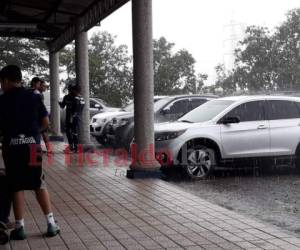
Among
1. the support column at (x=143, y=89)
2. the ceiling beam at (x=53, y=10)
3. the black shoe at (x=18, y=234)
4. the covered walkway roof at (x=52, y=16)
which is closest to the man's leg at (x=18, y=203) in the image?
the black shoe at (x=18, y=234)

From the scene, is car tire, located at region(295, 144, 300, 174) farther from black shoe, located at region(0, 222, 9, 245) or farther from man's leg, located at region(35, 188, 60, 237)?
black shoe, located at region(0, 222, 9, 245)

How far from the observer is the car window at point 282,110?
11320 millimetres

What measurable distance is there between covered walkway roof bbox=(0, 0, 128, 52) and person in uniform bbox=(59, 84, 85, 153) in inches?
69.3

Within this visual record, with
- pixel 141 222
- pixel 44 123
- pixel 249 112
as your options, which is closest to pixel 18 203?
pixel 44 123

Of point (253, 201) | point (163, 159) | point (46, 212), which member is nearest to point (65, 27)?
point (163, 159)

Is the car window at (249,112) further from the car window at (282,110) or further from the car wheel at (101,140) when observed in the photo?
the car wheel at (101,140)

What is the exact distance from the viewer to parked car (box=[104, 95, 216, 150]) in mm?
14664

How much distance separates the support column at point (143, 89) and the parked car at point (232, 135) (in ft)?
2.05

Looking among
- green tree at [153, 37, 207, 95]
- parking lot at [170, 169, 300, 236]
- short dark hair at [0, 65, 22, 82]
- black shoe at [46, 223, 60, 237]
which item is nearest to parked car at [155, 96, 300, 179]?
parking lot at [170, 169, 300, 236]

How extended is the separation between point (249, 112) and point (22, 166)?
6537mm

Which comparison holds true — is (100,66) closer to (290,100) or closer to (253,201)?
(290,100)

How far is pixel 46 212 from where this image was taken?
5805mm

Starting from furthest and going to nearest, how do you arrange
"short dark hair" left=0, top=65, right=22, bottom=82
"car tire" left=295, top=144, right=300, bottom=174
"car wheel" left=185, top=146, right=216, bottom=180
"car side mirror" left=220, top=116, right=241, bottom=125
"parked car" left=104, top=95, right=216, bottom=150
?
"parked car" left=104, top=95, right=216, bottom=150 → "car tire" left=295, top=144, right=300, bottom=174 → "car side mirror" left=220, top=116, right=241, bottom=125 → "car wheel" left=185, top=146, right=216, bottom=180 → "short dark hair" left=0, top=65, right=22, bottom=82

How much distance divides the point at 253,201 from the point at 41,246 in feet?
12.8
